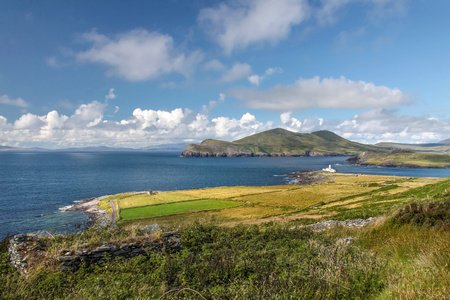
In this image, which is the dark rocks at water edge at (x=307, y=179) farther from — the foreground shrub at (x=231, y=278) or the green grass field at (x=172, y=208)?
the foreground shrub at (x=231, y=278)

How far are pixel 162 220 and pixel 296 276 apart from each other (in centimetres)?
4255

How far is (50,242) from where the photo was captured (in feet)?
47.9

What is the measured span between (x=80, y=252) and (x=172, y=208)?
45560 mm

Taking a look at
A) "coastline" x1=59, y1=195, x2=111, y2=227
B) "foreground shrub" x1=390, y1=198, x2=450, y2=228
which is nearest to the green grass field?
"coastline" x1=59, y1=195, x2=111, y2=227

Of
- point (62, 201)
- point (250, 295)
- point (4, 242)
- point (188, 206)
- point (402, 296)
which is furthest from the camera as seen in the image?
point (62, 201)

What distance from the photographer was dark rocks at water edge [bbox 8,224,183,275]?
12133 millimetres

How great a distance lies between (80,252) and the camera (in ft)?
41.3

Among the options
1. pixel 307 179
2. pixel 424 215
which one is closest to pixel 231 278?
pixel 424 215

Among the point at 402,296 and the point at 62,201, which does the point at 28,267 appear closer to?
the point at 402,296

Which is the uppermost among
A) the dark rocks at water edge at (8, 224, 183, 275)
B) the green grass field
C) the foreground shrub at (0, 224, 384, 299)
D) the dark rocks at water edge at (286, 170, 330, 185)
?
the foreground shrub at (0, 224, 384, 299)

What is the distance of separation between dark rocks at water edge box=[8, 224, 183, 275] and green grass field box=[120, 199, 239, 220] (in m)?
36.5

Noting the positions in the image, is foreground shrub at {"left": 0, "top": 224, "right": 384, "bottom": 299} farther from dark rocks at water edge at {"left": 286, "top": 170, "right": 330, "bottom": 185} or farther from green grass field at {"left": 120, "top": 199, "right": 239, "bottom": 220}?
dark rocks at water edge at {"left": 286, "top": 170, "right": 330, "bottom": 185}

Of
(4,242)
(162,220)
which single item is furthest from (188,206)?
(4,242)

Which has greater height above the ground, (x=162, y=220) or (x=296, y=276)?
(x=296, y=276)
